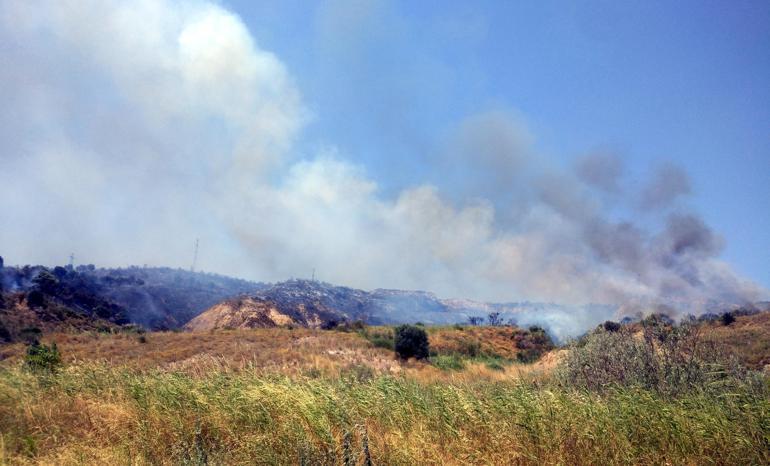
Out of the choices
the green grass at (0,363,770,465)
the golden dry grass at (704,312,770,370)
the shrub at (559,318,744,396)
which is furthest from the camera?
the golden dry grass at (704,312,770,370)

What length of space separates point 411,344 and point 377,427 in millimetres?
24117

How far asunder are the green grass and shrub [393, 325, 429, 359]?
21.9m

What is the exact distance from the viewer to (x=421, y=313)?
17288 centimetres

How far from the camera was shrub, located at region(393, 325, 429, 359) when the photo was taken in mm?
31750

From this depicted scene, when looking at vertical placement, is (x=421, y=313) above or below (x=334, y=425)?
above

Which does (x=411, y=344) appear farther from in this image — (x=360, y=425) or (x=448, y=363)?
(x=360, y=425)

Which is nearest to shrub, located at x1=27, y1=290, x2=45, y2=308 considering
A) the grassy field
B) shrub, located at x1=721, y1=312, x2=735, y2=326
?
the grassy field

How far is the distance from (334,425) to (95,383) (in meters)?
7.27

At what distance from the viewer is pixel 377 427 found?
8203 mm

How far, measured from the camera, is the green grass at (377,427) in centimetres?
673

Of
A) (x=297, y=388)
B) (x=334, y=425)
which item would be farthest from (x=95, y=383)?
(x=334, y=425)

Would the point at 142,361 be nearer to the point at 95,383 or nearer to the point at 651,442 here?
the point at 95,383

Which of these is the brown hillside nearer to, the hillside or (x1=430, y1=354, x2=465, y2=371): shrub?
the hillside

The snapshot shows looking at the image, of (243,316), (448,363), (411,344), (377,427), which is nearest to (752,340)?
(448,363)
